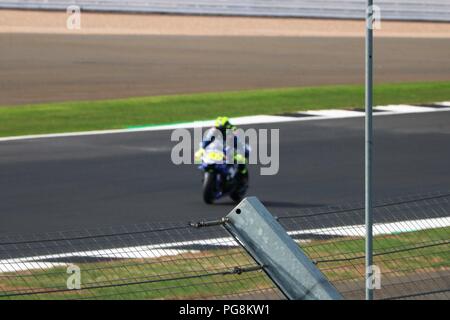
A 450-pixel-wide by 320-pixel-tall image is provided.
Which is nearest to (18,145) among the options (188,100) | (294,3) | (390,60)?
(188,100)

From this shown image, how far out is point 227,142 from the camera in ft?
68.1

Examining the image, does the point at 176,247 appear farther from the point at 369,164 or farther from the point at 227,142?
the point at 369,164

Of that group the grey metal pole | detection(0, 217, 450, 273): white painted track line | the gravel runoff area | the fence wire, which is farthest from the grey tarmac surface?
the grey metal pole

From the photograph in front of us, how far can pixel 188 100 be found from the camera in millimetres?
36688

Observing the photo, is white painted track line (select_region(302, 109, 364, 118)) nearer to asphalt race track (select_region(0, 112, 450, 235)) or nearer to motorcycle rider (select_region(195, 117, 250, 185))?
asphalt race track (select_region(0, 112, 450, 235))

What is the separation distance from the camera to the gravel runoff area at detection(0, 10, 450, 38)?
6456cm

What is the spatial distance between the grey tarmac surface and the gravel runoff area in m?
3.33

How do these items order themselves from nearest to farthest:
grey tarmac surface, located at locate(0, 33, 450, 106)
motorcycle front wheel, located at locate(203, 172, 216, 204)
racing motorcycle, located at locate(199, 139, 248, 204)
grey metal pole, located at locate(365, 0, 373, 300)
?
grey metal pole, located at locate(365, 0, 373, 300) < racing motorcycle, located at locate(199, 139, 248, 204) < motorcycle front wheel, located at locate(203, 172, 216, 204) < grey tarmac surface, located at locate(0, 33, 450, 106)

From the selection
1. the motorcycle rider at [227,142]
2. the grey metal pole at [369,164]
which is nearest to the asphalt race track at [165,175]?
the motorcycle rider at [227,142]

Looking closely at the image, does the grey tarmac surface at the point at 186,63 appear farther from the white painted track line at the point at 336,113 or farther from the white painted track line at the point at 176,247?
the white painted track line at the point at 176,247

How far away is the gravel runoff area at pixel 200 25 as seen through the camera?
212 ft
